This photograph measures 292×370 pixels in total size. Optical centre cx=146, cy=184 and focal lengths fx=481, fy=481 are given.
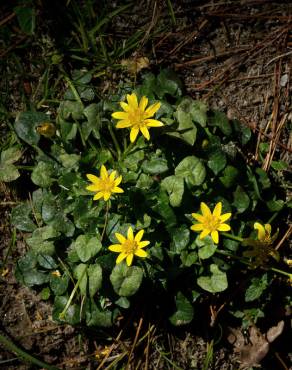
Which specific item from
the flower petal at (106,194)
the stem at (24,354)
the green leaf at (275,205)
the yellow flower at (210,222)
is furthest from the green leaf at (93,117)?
the stem at (24,354)

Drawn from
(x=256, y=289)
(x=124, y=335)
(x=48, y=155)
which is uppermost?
(x=48, y=155)

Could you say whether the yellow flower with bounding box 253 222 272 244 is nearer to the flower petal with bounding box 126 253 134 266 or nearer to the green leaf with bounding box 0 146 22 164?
the flower petal with bounding box 126 253 134 266

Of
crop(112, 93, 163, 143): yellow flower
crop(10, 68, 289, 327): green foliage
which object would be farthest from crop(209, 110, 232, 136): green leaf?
crop(112, 93, 163, 143): yellow flower

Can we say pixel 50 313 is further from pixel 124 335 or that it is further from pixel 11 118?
pixel 11 118

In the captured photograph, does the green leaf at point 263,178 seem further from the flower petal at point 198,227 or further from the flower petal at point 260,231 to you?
the flower petal at point 198,227

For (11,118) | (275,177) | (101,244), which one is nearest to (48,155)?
(11,118)

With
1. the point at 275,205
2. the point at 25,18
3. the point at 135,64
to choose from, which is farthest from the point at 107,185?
the point at 25,18

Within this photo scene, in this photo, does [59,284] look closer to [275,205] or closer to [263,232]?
[263,232]
